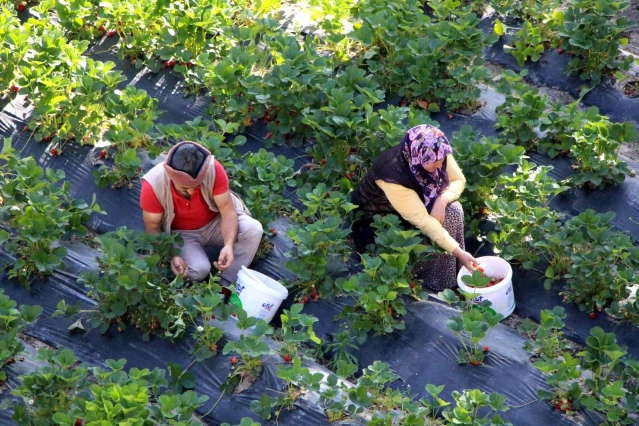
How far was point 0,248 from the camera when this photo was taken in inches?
192

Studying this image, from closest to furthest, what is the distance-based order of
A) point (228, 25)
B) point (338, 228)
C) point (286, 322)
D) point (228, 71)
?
point (286, 322) < point (338, 228) < point (228, 71) < point (228, 25)

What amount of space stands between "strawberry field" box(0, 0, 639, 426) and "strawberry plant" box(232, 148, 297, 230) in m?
0.01

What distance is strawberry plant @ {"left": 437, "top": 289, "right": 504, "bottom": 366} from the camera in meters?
4.09

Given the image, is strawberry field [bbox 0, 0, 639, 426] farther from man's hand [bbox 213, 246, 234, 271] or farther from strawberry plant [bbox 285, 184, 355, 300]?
man's hand [bbox 213, 246, 234, 271]

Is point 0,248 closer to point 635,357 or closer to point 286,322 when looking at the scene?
point 286,322

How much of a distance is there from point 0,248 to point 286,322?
1638 millimetres

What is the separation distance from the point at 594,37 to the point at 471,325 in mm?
2526

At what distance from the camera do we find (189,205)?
15.3 feet

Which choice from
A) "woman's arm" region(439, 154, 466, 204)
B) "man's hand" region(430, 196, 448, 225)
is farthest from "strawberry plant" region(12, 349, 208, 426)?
"woman's arm" region(439, 154, 466, 204)

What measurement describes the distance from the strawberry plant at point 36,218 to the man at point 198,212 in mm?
362

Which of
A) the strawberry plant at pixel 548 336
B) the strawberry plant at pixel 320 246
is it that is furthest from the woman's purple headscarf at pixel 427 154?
the strawberry plant at pixel 548 336

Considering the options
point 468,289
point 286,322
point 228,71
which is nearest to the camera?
point 286,322

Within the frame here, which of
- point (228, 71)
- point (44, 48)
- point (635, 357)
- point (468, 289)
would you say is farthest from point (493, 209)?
point (44, 48)

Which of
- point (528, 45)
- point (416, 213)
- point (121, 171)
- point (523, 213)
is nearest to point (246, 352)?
point (416, 213)
